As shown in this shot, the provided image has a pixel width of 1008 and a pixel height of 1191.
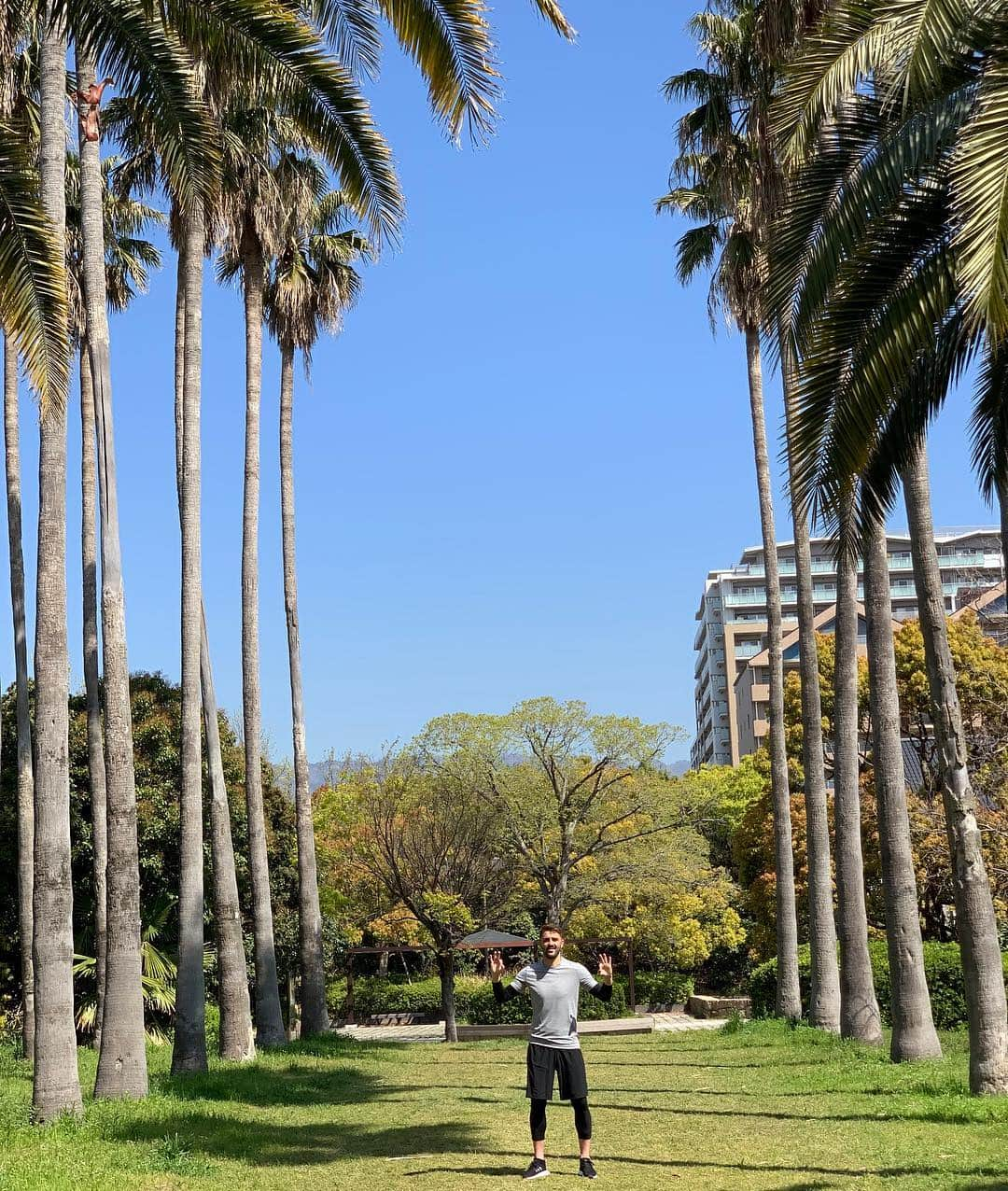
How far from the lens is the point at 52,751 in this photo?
12555 mm

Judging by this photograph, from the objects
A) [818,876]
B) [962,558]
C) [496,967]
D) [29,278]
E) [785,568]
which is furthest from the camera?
[785,568]

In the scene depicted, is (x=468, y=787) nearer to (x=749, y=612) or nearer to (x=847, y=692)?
(x=847, y=692)

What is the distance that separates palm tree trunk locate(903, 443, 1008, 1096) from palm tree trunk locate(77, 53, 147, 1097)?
8.83m

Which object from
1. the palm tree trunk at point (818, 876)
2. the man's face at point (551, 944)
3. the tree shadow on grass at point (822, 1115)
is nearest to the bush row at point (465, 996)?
the palm tree trunk at point (818, 876)

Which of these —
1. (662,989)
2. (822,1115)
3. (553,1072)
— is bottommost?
(662,989)

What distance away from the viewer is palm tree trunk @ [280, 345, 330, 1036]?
26.2 m

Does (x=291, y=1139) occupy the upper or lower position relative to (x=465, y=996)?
upper

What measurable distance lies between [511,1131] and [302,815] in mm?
14953

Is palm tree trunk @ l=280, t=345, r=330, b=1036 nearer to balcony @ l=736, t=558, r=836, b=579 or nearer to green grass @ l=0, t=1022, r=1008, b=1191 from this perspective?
green grass @ l=0, t=1022, r=1008, b=1191

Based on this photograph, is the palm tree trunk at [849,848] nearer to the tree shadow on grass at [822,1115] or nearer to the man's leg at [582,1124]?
the tree shadow on grass at [822,1115]

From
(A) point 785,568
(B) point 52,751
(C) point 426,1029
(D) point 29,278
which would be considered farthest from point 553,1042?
(A) point 785,568

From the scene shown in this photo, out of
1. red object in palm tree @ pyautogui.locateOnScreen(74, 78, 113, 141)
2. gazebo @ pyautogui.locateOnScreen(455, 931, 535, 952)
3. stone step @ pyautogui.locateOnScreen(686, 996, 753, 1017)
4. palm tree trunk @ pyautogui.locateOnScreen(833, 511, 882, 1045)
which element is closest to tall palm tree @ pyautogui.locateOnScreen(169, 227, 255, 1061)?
red object in palm tree @ pyautogui.locateOnScreen(74, 78, 113, 141)

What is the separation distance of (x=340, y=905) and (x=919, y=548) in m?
28.1

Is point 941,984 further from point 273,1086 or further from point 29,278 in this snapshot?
point 29,278
